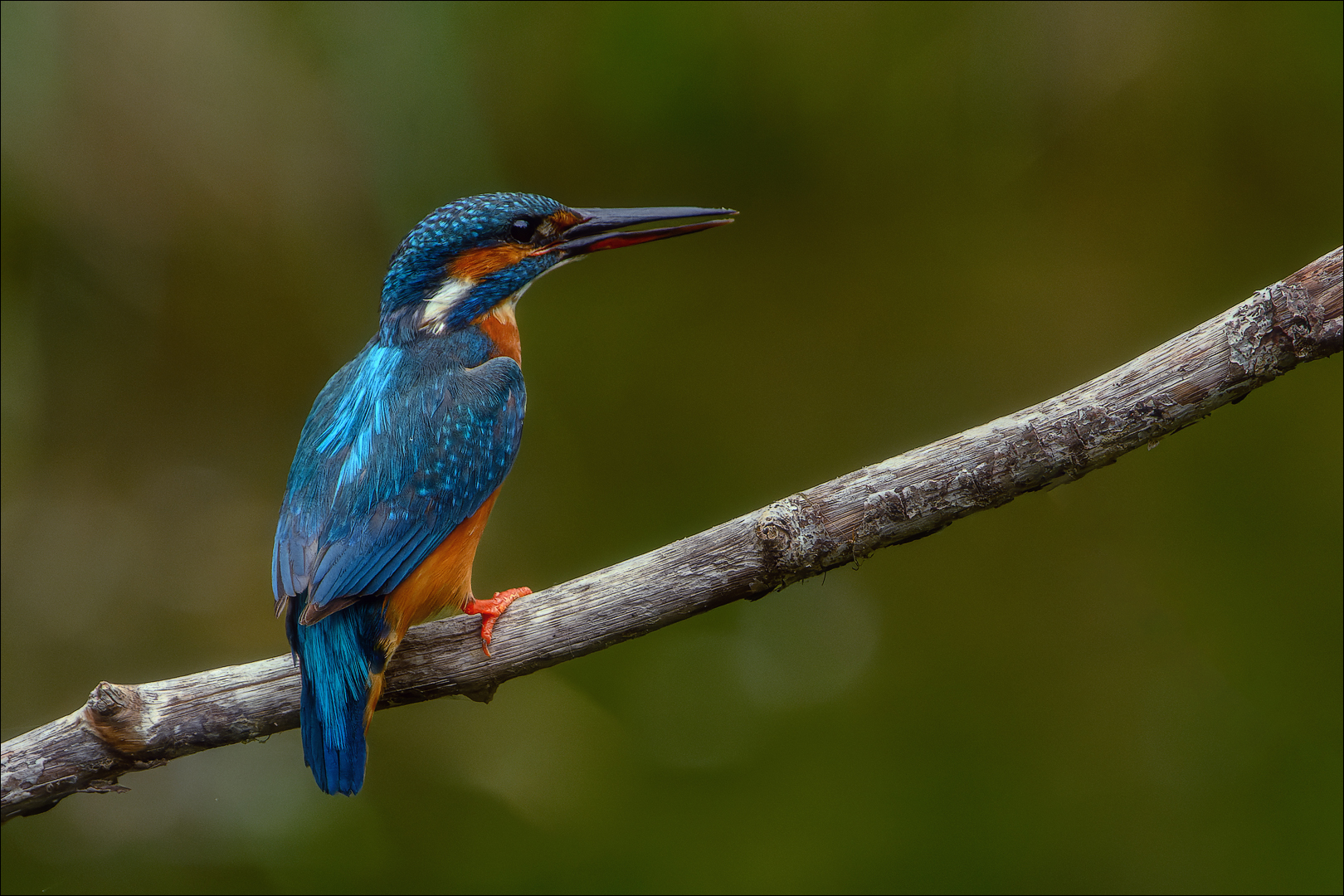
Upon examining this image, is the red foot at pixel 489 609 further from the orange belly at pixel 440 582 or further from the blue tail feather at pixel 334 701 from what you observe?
the blue tail feather at pixel 334 701

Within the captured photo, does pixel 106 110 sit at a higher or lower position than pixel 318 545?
higher

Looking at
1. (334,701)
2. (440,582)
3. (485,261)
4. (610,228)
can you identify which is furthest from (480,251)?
(334,701)

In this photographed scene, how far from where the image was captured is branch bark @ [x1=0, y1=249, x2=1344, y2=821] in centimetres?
167

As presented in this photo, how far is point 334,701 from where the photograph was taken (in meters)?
1.90

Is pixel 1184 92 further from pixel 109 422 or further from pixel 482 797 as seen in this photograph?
pixel 109 422

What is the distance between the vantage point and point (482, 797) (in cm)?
340

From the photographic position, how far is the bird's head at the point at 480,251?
2395 mm

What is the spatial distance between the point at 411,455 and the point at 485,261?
1.75 ft

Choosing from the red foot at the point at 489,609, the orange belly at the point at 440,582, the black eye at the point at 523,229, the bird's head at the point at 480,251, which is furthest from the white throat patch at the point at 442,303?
the red foot at the point at 489,609

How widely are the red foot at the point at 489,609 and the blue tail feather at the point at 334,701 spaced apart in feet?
0.67

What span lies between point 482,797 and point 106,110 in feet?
8.04

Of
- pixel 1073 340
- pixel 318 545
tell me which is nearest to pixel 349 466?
pixel 318 545

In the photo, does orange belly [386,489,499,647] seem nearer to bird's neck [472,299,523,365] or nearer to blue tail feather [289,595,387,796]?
blue tail feather [289,595,387,796]

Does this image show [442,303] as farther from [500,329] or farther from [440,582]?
[440,582]
